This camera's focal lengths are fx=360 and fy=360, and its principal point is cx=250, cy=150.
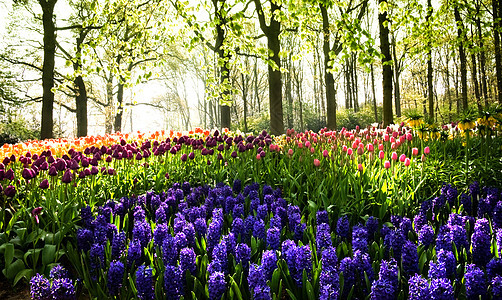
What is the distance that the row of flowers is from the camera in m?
1.81

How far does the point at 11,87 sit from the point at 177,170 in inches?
756

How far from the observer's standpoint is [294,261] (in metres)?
2.05

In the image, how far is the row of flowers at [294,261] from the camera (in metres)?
1.81

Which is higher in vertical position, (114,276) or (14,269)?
(114,276)

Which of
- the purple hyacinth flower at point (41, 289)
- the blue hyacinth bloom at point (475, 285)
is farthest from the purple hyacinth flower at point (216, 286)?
the blue hyacinth bloom at point (475, 285)

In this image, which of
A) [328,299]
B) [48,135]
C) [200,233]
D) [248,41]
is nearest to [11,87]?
[48,135]

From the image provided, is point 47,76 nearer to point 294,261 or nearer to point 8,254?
point 8,254

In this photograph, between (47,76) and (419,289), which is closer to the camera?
(419,289)

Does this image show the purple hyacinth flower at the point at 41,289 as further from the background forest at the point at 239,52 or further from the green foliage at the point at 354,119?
the green foliage at the point at 354,119

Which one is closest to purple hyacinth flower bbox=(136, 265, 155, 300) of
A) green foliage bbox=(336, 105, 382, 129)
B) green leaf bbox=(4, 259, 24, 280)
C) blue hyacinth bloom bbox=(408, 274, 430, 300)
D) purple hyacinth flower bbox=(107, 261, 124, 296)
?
purple hyacinth flower bbox=(107, 261, 124, 296)

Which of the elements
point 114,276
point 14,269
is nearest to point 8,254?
point 14,269

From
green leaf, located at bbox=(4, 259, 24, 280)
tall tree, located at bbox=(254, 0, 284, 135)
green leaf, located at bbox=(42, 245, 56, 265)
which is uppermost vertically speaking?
tall tree, located at bbox=(254, 0, 284, 135)

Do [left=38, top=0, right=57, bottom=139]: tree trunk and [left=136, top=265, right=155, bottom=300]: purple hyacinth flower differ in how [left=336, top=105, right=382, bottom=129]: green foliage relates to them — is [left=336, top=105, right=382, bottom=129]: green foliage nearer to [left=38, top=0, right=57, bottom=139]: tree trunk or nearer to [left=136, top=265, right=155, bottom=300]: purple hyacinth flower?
[left=38, top=0, right=57, bottom=139]: tree trunk

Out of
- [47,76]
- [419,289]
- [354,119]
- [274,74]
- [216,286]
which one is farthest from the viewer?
[354,119]
